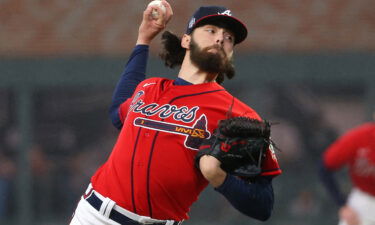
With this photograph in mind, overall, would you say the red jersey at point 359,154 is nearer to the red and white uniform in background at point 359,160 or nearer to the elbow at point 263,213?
the red and white uniform in background at point 359,160

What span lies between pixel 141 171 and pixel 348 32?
7410 millimetres

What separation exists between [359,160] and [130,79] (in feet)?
9.38

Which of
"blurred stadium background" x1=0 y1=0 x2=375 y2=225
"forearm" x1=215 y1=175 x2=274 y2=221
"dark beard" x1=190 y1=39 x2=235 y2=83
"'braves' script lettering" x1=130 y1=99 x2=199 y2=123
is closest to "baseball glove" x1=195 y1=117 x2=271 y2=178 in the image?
"forearm" x1=215 y1=175 x2=274 y2=221

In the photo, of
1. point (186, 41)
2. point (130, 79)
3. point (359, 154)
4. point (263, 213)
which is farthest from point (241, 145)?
point (359, 154)

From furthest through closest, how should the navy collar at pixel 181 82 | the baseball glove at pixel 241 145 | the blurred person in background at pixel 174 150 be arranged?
the navy collar at pixel 181 82 → the blurred person in background at pixel 174 150 → the baseball glove at pixel 241 145

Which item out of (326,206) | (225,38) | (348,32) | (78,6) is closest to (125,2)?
(78,6)

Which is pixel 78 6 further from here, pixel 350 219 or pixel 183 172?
pixel 183 172

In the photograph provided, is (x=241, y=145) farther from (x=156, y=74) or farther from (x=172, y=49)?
(x=156, y=74)

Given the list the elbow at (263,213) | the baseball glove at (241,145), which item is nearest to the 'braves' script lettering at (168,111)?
the baseball glove at (241,145)

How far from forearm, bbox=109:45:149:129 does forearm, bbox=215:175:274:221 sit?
1004 millimetres

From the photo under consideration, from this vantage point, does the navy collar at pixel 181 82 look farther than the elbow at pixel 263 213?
Yes

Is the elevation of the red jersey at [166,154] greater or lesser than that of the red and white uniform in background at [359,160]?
greater

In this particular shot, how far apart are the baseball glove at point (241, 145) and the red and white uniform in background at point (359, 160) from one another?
315cm

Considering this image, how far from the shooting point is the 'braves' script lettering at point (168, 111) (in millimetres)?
3811
